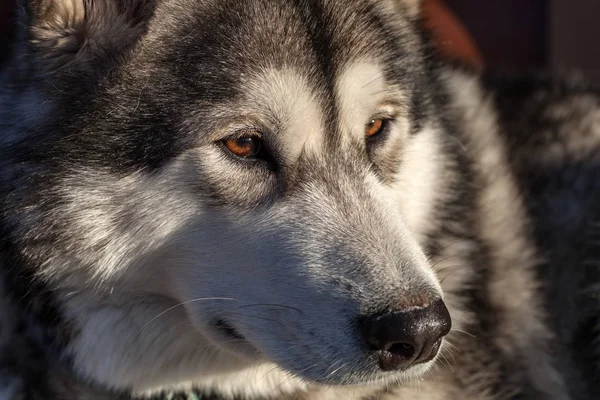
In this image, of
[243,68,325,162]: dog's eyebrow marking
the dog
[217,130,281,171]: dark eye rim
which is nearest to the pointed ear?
the dog

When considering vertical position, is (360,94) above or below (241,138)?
above

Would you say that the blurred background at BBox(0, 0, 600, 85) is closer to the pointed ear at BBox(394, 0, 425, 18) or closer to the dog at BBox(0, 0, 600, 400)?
the pointed ear at BBox(394, 0, 425, 18)

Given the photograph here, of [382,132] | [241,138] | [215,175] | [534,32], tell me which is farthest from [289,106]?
[534,32]

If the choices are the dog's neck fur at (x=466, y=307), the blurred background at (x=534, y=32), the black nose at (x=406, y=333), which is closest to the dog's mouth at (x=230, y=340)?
the dog's neck fur at (x=466, y=307)

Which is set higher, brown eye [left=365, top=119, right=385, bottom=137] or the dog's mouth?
brown eye [left=365, top=119, right=385, bottom=137]

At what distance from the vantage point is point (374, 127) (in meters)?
2.53

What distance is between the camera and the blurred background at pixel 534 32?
5844 millimetres

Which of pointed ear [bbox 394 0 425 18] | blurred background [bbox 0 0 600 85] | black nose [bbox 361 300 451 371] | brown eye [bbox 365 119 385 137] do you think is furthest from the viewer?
blurred background [bbox 0 0 600 85]

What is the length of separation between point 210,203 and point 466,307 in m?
1.04

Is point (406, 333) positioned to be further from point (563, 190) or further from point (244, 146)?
point (563, 190)

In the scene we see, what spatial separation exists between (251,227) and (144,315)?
1.44 feet

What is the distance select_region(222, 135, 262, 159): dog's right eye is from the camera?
2285 mm

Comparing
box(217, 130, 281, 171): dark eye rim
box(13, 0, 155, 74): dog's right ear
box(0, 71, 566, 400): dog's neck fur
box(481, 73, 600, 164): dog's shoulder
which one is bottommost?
box(0, 71, 566, 400): dog's neck fur

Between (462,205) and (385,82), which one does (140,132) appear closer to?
(385,82)
